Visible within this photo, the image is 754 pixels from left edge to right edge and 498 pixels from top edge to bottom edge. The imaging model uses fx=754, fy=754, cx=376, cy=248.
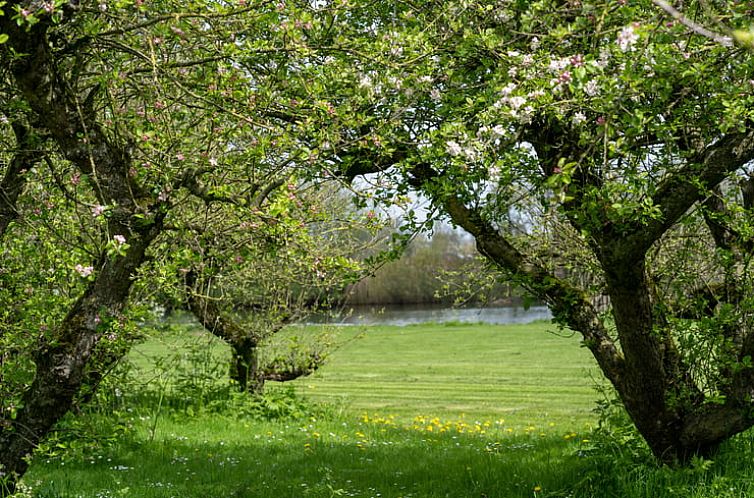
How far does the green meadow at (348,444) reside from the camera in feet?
18.5

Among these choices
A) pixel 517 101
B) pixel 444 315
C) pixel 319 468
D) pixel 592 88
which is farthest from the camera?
pixel 444 315

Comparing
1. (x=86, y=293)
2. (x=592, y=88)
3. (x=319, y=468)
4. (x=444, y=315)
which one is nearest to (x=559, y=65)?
(x=592, y=88)

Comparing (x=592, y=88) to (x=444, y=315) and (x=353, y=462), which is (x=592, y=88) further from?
(x=444, y=315)

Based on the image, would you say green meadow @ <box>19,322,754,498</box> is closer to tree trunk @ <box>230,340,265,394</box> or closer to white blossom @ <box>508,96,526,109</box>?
tree trunk @ <box>230,340,265,394</box>

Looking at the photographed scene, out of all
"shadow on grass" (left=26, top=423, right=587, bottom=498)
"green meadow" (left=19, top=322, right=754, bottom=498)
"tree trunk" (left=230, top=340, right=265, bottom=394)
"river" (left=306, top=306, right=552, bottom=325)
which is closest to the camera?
"green meadow" (left=19, top=322, right=754, bottom=498)

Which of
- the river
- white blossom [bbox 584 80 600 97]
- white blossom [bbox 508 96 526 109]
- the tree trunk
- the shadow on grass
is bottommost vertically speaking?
the shadow on grass

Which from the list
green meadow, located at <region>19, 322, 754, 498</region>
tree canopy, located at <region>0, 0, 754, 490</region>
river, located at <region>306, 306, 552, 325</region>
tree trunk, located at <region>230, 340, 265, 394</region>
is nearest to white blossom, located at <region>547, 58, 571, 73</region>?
tree canopy, located at <region>0, 0, 754, 490</region>

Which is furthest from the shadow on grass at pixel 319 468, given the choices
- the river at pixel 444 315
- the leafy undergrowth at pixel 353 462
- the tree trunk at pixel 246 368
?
the river at pixel 444 315

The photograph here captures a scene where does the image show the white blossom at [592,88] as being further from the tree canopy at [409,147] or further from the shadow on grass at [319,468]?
the shadow on grass at [319,468]

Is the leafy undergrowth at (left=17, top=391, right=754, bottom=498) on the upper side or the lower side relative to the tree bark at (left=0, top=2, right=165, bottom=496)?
lower

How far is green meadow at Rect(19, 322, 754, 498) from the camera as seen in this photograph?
5.64m

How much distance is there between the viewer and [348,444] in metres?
8.32

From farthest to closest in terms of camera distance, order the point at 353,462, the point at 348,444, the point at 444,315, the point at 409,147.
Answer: the point at 444,315
the point at 348,444
the point at 353,462
the point at 409,147

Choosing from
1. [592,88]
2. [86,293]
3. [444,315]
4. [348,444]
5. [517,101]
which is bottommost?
[348,444]
